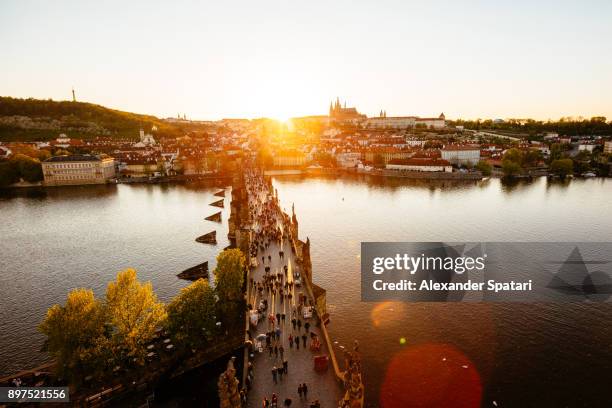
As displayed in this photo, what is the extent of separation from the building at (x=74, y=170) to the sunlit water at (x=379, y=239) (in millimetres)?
10171

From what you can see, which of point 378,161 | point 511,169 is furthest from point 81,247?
point 511,169

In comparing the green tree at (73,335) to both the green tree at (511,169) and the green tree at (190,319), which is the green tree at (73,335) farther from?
the green tree at (511,169)

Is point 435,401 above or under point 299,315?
under

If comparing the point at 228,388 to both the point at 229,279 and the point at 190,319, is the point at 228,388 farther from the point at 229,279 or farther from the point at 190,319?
the point at 229,279

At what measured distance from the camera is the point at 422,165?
3976 inches

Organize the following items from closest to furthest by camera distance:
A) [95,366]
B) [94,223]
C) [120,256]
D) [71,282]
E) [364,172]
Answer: [95,366], [71,282], [120,256], [94,223], [364,172]

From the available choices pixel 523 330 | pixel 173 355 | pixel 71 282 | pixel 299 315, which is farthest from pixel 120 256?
pixel 523 330

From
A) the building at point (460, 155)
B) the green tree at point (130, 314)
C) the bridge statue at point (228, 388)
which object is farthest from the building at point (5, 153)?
the building at point (460, 155)

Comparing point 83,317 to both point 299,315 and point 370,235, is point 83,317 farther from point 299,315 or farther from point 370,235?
point 370,235

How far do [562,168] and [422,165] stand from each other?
32.2m

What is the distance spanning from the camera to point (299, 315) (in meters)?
22.5

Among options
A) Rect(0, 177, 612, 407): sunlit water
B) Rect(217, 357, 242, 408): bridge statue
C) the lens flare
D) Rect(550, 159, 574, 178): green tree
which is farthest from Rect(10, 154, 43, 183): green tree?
Rect(550, 159, 574, 178): green tree

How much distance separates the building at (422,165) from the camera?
9894cm

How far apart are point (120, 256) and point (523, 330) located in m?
36.1
